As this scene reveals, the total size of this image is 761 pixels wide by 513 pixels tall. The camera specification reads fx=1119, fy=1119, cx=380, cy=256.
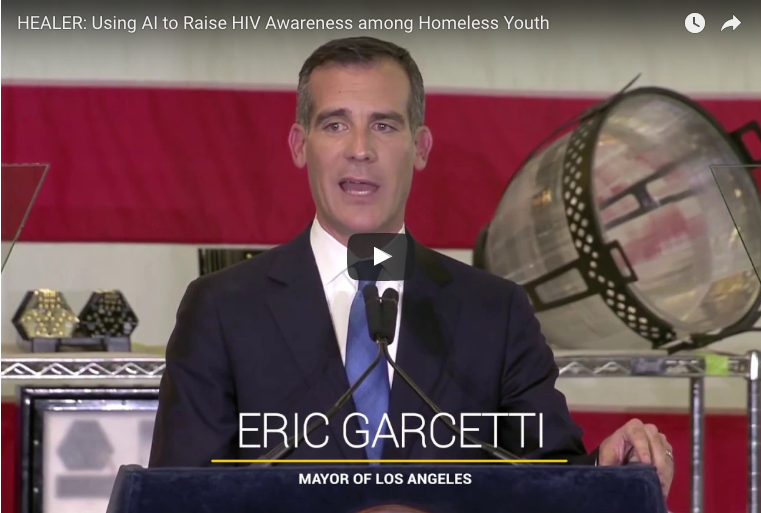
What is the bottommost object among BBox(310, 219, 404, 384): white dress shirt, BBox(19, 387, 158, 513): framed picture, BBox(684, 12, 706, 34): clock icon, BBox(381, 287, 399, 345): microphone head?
BBox(19, 387, 158, 513): framed picture

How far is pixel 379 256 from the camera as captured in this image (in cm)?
167

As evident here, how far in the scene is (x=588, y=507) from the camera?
1034 millimetres

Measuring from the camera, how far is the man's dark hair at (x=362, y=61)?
1.88m

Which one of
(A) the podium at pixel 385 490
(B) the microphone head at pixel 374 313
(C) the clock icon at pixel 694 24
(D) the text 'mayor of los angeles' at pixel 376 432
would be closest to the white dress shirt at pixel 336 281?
(D) the text 'mayor of los angeles' at pixel 376 432

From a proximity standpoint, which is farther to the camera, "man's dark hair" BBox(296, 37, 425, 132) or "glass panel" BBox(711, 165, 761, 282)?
"glass panel" BBox(711, 165, 761, 282)

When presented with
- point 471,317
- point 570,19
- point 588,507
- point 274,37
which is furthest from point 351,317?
point 570,19

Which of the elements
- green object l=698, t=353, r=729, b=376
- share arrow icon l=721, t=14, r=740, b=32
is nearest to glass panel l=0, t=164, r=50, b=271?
green object l=698, t=353, r=729, b=376

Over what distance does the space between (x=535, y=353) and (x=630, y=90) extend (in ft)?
3.50

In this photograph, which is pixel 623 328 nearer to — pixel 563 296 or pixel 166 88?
pixel 563 296

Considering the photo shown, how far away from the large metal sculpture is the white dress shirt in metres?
0.70

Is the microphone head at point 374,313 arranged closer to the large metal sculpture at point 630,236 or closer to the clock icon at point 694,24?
the large metal sculpture at point 630,236

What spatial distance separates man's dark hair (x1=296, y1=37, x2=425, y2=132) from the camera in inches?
74.1

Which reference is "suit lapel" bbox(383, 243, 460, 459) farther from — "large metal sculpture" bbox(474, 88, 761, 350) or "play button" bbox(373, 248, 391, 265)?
Result: "large metal sculpture" bbox(474, 88, 761, 350)

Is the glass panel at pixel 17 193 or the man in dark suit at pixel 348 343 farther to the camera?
the glass panel at pixel 17 193
